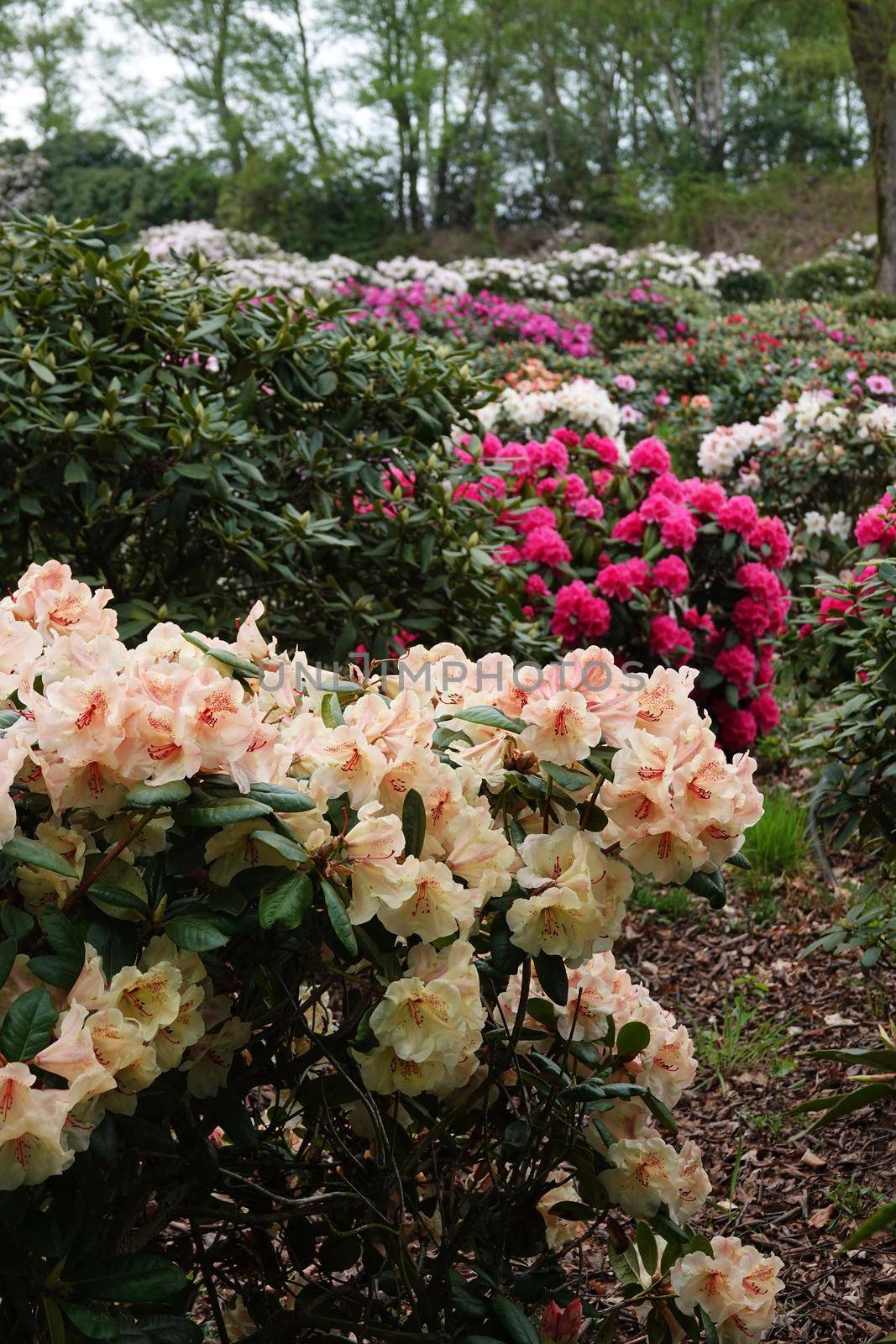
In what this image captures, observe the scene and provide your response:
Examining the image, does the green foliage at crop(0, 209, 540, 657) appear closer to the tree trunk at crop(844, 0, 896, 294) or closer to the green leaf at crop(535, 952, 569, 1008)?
the green leaf at crop(535, 952, 569, 1008)

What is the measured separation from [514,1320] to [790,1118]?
128 cm

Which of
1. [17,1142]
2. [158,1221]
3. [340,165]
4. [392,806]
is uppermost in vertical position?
[340,165]

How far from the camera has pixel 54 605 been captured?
1.48 meters

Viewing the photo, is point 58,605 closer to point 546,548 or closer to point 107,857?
point 107,857

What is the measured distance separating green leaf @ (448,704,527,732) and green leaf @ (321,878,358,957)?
27 cm

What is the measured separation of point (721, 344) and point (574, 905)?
30.6ft

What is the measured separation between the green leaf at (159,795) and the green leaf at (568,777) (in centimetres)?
38

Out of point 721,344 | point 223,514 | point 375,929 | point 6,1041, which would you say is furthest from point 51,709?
point 721,344

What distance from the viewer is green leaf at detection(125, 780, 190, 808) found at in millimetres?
1016

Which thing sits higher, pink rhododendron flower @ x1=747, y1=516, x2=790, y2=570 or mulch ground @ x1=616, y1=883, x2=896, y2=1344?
pink rhododendron flower @ x1=747, y1=516, x2=790, y2=570

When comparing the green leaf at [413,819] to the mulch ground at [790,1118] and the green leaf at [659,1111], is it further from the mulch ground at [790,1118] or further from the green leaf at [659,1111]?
the mulch ground at [790,1118]

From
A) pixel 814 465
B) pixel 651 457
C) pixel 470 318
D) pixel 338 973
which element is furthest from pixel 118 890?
pixel 470 318

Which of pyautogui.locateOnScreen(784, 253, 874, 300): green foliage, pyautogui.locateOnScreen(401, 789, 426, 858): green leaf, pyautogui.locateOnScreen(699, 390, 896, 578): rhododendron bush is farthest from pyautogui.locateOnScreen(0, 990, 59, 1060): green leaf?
pyautogui.locateOnScreen(784, 253, 874, 300): green foliage

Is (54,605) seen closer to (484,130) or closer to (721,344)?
(721,344)
